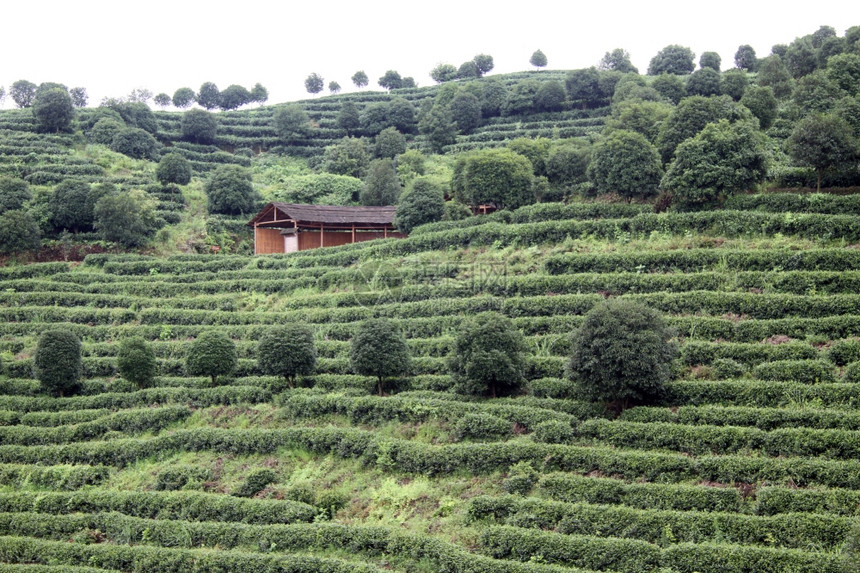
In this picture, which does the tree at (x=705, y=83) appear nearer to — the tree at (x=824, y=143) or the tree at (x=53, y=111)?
the tree at (x=824, y=143)

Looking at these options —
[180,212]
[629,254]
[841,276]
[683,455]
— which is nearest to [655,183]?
[629,254]

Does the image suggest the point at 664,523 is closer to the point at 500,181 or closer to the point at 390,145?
the point at 500,181

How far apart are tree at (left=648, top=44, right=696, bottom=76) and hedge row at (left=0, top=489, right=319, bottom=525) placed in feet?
235

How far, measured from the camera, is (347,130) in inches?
2985

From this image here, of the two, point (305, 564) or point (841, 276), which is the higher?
point (841, 276)

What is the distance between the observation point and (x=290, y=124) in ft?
243

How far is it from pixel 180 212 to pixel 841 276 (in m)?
40.7

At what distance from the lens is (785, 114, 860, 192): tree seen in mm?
30141

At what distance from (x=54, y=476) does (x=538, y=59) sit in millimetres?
87105

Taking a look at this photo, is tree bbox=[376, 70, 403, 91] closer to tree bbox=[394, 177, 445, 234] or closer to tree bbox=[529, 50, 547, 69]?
tree bbox=[529, 50, 547, 69]

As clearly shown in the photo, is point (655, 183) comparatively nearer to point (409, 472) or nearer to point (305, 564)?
point (409, 472)

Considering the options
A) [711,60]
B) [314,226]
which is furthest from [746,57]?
[314,226]

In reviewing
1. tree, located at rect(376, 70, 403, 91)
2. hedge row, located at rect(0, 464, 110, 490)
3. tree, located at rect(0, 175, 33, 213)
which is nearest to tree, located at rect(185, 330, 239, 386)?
hedge row, located at rect(0, 464, 110, 490)

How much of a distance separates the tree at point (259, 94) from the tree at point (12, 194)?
47.8 metres
